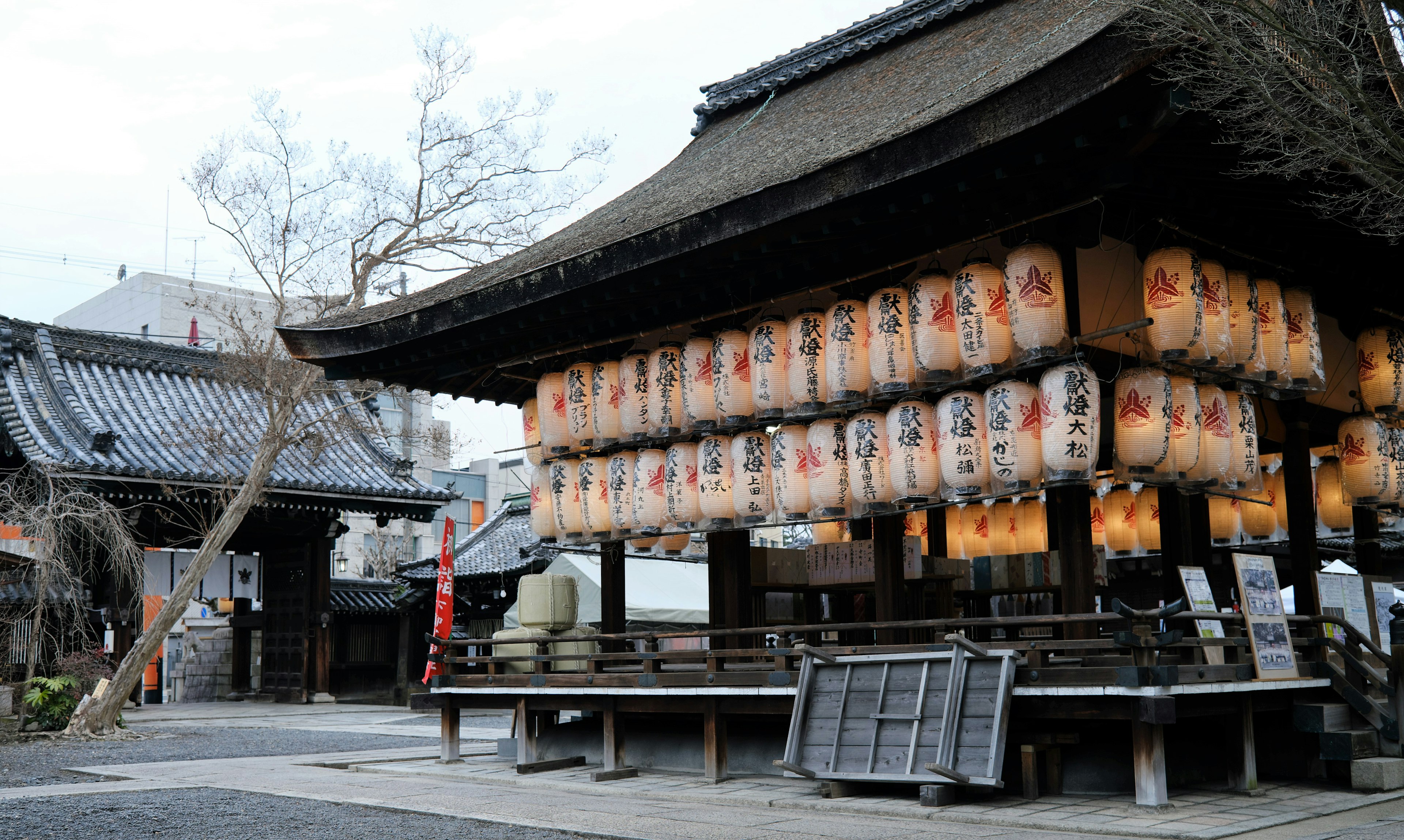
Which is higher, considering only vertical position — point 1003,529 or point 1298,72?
point 1298,72

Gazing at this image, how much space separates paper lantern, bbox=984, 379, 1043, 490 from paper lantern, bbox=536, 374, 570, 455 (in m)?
5.51

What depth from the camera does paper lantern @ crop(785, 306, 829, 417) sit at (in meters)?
11.0

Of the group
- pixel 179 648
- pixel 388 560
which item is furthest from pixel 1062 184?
pixel 388 560

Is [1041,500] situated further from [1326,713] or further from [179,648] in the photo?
[179,648]

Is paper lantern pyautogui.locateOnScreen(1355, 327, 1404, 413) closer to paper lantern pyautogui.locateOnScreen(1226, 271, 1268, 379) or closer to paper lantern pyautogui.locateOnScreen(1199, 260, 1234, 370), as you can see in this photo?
paper lantern pyautogui.locateOnScreen(1226, 271, 1268, 379)

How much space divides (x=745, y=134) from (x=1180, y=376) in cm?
813

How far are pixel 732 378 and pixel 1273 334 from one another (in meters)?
5.01

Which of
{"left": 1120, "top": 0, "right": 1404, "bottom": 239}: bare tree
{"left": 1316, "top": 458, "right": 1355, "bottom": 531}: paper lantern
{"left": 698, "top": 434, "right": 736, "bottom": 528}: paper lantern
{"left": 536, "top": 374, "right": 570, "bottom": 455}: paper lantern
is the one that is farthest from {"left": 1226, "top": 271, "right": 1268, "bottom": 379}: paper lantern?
{"left": 536, "top": 374, "right": 570, "bottom": 455}: paper lantern

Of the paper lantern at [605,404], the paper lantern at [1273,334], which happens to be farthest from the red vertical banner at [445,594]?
the paper lantern at [1273,334]

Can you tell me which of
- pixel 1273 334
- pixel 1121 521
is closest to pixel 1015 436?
pixel 1273 334

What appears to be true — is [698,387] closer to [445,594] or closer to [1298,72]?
[1298,72]

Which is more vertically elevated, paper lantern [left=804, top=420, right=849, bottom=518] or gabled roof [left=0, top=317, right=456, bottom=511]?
gabled roof [left=0, top=317, right=456, bottom=511]

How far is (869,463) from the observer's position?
10453 mm

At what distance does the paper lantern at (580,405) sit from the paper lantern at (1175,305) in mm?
6190
